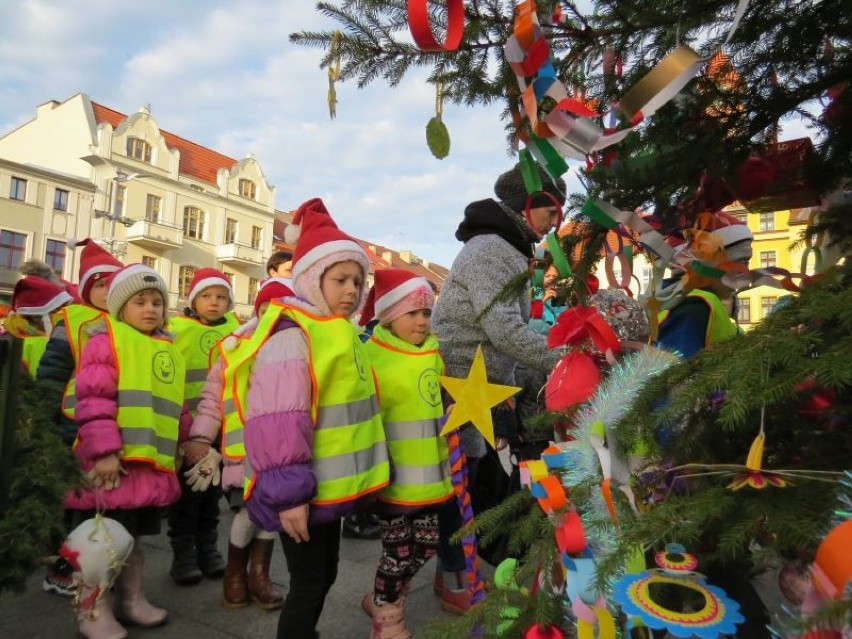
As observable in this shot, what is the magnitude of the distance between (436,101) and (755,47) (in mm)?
1081

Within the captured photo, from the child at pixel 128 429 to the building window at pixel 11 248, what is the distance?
2849 cm

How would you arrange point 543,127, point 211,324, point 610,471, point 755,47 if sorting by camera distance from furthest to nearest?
1. point 211,324
2. point 755,47
3. point 543,127
4. point 610,471

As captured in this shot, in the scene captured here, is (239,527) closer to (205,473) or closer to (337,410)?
(205,473)

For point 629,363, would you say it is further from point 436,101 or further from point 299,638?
point 299,638

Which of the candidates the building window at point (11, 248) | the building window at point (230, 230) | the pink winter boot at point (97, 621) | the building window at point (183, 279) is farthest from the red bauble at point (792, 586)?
the building window at point (230, 230)

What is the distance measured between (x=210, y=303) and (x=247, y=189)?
3603 cm

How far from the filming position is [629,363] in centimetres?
148

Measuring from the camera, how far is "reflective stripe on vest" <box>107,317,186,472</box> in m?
2.89

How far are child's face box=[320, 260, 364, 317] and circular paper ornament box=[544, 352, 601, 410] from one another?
93 cm

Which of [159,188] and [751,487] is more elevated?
[159,188]

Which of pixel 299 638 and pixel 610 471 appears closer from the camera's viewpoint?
pixel 610 471

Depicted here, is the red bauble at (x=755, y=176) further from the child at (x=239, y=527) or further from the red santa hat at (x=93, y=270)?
the red santa hat at (x=93, y=270)

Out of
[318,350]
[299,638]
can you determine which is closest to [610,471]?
[318,350]

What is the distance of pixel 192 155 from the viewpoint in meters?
36.2
